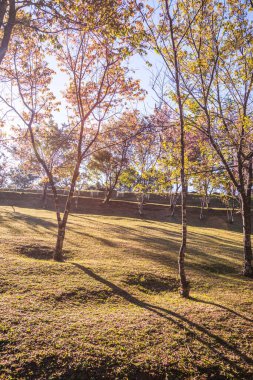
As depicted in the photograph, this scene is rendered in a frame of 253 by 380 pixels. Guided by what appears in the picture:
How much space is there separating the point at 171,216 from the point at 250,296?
102ft

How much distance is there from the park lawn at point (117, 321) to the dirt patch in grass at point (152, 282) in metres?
0.04

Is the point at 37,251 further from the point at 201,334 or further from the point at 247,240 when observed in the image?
the point at 247,240

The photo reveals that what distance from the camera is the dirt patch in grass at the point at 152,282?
33.6 feet

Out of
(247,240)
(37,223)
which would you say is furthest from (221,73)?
(37,223)

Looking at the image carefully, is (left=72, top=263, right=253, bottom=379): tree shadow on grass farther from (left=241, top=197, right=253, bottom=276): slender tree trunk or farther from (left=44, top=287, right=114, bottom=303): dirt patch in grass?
(left=241, top=197, right=253, bottom=276): slender tree trunk

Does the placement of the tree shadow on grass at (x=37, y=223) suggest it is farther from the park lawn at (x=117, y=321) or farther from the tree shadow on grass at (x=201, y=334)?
the tree shadow on grass at (x=201, y=334)

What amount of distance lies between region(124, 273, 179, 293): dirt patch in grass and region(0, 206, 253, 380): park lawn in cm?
4

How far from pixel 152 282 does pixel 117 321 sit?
4.02m

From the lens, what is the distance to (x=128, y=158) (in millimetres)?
44406

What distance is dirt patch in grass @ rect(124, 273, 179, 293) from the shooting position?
10.2m

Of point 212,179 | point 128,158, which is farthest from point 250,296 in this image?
point 128,158

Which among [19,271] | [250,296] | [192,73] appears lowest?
[250,296]

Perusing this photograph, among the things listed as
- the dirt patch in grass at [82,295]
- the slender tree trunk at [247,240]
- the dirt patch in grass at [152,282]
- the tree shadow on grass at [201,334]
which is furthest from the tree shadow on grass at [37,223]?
the slender tree trunk at [247,240]

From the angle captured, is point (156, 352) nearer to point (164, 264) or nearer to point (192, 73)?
point (164, 264)
